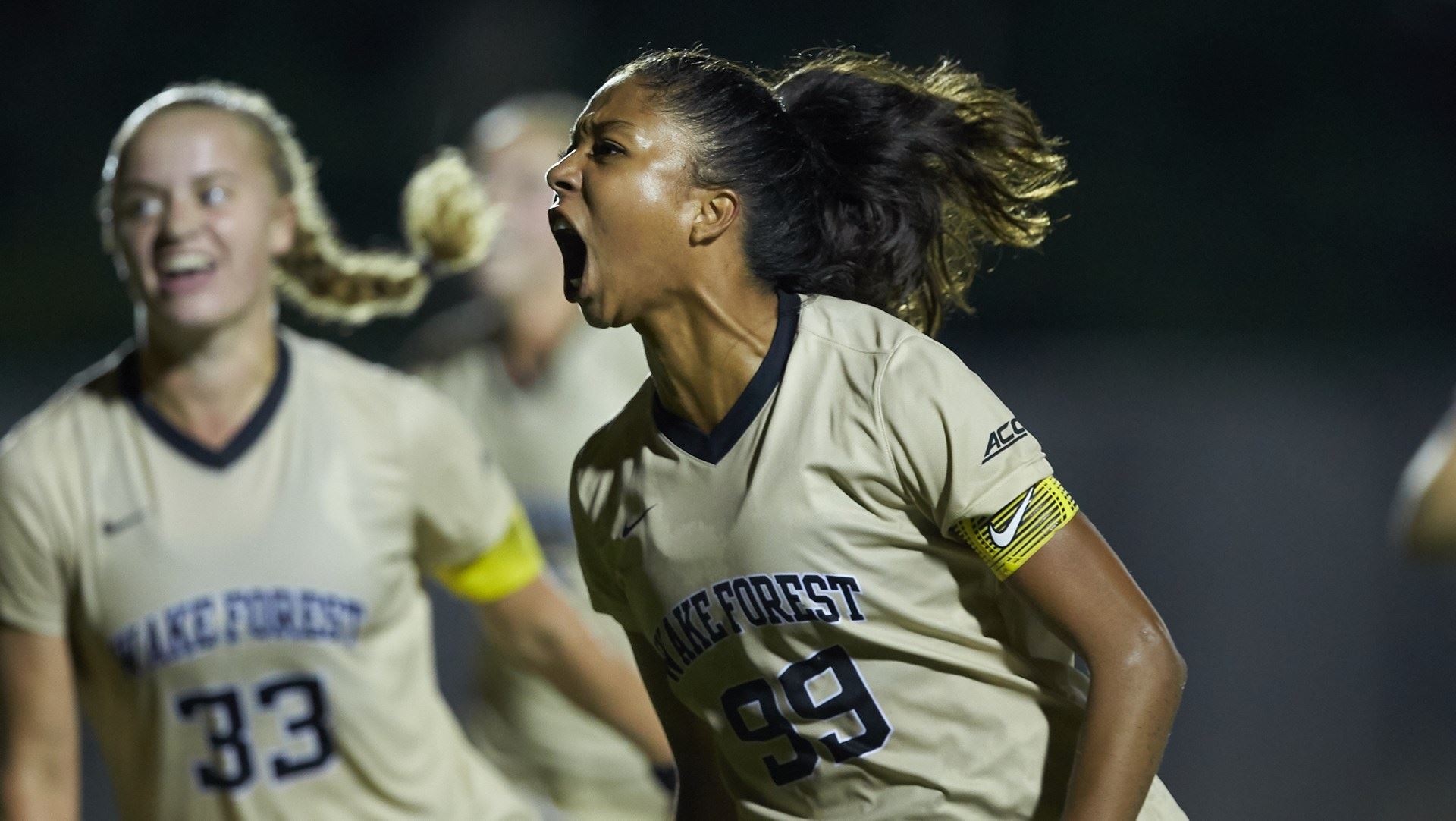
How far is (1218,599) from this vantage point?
6.31m

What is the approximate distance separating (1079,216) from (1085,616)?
7.20 meters

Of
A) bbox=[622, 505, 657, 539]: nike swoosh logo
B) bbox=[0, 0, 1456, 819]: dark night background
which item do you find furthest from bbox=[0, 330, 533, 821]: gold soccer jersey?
bbox=[0, 0, 1456, 819]: dark night background

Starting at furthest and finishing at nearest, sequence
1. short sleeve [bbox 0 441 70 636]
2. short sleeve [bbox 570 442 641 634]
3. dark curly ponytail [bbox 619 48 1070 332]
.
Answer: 1. short sleeve [bbox 0 441 70 636]
2. short sleeve [bbox 570 442 641 634]
3. dark curly ponytail [bbox 619 48 1070 332]

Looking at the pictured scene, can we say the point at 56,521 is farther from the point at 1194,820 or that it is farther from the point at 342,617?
the point at 1194,820

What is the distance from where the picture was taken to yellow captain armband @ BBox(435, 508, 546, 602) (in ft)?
9.46

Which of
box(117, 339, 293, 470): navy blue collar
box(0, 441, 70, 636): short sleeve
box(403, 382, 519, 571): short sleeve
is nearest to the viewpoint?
box(0, 441, 70, 636): short sleeve

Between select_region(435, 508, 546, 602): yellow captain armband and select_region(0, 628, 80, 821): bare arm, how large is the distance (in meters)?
0.60

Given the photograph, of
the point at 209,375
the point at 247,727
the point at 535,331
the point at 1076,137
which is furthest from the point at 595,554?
the point at 1076,137

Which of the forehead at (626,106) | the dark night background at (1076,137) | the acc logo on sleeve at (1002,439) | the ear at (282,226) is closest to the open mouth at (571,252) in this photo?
the forehead at (626,106)

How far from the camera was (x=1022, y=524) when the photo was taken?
1.81 m

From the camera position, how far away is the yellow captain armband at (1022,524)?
5.94ft

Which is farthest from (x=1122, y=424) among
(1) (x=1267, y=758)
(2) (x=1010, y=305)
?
(2) (x=1010, y=305)

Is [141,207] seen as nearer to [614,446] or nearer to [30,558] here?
[30,558]

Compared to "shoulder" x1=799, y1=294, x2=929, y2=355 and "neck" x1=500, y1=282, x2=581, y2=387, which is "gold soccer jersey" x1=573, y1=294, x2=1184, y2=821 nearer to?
"shoulder" x1=799, y1=294, x2=929, y2=355
